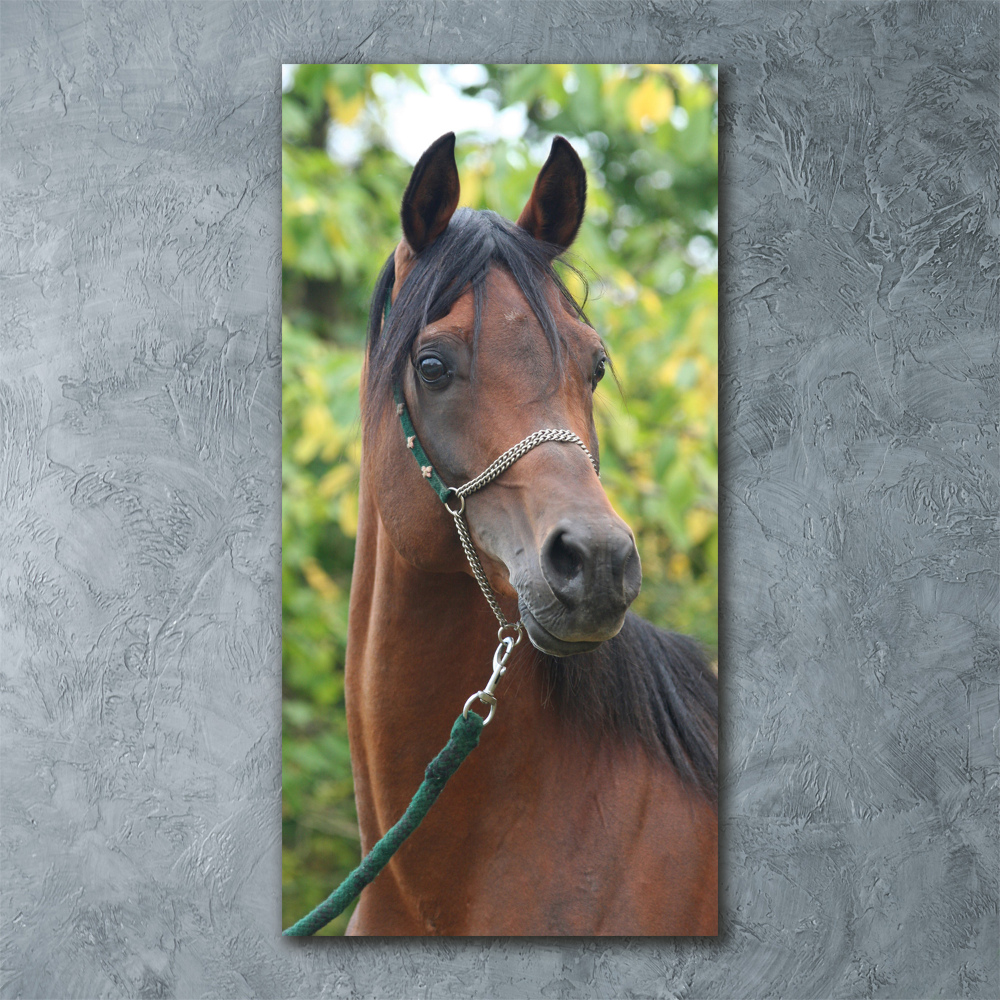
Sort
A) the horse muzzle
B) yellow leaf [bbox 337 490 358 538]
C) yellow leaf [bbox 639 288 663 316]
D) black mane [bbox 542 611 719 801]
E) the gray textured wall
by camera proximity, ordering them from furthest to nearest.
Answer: yellow leaf [bbox 639 288 663 316]
yellow leaf [bbox 337 490 358 538]
the gray textured wall
black mane [bbox 542 611 719 801]
the horse muzzle

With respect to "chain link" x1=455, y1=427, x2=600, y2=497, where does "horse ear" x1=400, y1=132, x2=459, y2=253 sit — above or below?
above

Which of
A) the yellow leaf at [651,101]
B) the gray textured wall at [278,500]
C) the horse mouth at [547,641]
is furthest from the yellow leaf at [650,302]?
the horse mouth at [547,641]

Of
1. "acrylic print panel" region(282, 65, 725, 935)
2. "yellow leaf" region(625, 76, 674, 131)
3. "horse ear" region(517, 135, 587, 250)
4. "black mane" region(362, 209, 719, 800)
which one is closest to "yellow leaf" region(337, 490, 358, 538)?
"acrylic print panel" region(282, 65, 725, 935)

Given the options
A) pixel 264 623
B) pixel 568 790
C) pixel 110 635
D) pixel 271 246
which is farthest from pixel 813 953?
pixel 271 246

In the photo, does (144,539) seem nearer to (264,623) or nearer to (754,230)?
(264,623)

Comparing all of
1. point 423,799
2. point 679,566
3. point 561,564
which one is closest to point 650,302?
point 679,566

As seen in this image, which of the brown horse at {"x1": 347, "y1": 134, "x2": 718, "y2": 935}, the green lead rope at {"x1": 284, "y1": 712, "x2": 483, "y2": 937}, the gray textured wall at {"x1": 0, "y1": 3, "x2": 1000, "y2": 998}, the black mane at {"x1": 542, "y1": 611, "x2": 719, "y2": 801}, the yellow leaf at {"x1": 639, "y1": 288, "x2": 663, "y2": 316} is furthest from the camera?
the yellow leaf at {"x1": 639, "y1": 288, "x2": 663, "y2": 316}

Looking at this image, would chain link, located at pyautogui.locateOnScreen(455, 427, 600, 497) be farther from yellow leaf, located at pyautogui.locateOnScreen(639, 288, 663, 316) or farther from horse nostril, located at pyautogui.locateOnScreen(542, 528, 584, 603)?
yellow leaf, located at pyautogui.locateOnScreen(639, 288, 663, 316)

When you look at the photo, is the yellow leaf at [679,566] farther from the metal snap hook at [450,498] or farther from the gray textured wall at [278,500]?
the metal snap hook at [450,498]

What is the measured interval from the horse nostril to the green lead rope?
0.37 metres

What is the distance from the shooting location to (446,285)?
1742 mm

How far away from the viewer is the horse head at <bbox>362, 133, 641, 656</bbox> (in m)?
1.60

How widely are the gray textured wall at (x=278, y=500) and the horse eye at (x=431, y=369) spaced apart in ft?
1.89

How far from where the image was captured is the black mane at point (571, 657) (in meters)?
1.75
